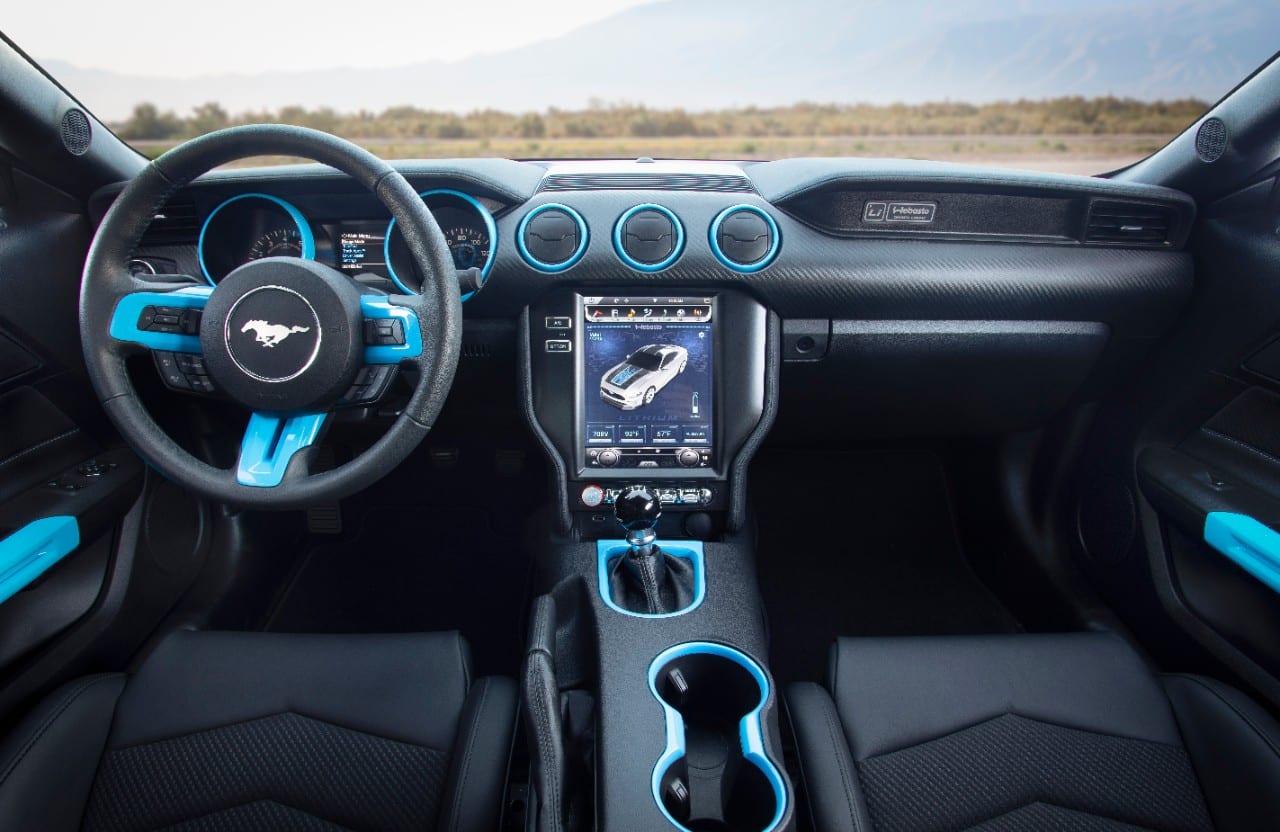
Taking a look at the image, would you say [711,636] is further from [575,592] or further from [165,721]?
[165,721]

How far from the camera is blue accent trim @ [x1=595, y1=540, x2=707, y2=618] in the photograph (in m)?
1.60

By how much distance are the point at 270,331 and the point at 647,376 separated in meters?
0.82

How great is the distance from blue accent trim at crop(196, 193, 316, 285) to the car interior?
0.07 ft

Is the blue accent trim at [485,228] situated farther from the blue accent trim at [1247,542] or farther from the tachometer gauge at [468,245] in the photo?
the blue accent trim at [1247,542]

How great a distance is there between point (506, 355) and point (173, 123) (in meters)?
A: 1.03

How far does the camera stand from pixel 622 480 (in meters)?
1.85

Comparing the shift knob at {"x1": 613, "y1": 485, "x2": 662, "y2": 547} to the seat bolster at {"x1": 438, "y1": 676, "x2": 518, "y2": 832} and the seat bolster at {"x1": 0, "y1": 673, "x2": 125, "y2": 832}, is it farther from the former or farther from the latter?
the seat bolster at {"x1": 0, "y1": 673, "x2": 125, "y2": 832}

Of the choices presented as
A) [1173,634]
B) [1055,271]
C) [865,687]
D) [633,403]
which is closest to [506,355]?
[633,403]

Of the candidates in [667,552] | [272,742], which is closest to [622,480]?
[667,552]

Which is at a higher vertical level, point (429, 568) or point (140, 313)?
point (140, 313)

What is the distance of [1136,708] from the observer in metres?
1.50

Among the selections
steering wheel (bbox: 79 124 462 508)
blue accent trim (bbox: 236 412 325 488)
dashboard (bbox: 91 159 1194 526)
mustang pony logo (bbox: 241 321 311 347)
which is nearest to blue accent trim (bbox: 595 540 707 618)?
dashboard (bbox: 91 159 1194 526)

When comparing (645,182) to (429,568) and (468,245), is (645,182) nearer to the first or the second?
(468,245)

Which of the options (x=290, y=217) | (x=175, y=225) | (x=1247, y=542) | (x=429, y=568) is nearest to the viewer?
(x=1247, y=542)
